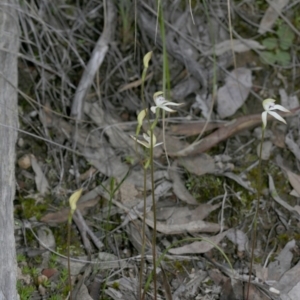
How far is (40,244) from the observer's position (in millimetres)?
2777

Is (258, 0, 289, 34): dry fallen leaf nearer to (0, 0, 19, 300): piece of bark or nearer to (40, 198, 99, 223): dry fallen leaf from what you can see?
(0, 0, 19, 300): piece of bark

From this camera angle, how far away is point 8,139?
9.06 ft

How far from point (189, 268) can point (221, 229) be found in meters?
0.25

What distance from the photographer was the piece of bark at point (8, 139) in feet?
7.63

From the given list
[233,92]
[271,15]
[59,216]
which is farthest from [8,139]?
[271,15]

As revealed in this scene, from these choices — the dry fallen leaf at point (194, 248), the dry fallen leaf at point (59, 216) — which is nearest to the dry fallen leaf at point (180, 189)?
the dry fallen leaf at point (194, 248)

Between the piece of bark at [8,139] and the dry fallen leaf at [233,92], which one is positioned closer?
the piece of bark at [8,139]

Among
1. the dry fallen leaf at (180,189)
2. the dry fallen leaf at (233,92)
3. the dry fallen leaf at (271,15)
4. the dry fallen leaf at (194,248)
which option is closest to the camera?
the dry fallen leaf at (194,248)

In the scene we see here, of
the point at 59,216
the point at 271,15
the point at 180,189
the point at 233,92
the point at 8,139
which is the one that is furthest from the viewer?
the point at 271,15

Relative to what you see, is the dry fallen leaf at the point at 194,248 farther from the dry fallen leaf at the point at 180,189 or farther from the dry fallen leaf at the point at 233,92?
the dry fallen leaf at the point at 233,92

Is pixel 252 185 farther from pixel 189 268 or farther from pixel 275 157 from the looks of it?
pixel 189 268

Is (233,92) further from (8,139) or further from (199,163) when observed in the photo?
(8,139)

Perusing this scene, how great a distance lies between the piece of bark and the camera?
2.32 meters

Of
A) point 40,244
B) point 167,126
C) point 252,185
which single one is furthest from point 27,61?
point 252,185
